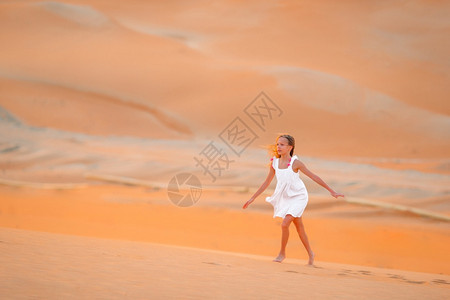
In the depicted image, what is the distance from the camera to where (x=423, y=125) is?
23031 mm

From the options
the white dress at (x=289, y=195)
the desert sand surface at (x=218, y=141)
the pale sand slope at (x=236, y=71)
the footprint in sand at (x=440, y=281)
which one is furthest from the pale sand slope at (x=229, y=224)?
the pale sand slope at (x=236, y=71)

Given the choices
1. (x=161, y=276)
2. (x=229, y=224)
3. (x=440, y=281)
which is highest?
(x=229, y=224)

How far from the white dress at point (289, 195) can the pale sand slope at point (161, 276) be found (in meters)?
0.50

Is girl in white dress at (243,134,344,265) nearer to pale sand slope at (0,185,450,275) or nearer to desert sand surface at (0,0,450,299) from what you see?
desert sand surface at (0,0,450,299)

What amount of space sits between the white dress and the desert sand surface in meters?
0.54

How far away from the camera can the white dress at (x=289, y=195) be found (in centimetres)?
638

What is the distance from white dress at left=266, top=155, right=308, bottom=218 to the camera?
Answer: 251 inches

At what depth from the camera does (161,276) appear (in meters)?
4.62

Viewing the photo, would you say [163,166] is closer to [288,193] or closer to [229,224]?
[229,224]

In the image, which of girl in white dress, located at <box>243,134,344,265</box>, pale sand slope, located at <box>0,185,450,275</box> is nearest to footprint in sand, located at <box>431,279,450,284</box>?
girl in white dress, located at <box>243,134,344,265</box>

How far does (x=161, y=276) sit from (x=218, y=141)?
15.8 meters

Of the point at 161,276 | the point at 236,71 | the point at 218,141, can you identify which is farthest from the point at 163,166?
the point at 236,71

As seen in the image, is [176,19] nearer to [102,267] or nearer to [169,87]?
[169,87]

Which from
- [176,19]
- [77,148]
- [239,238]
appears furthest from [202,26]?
[239,238]
